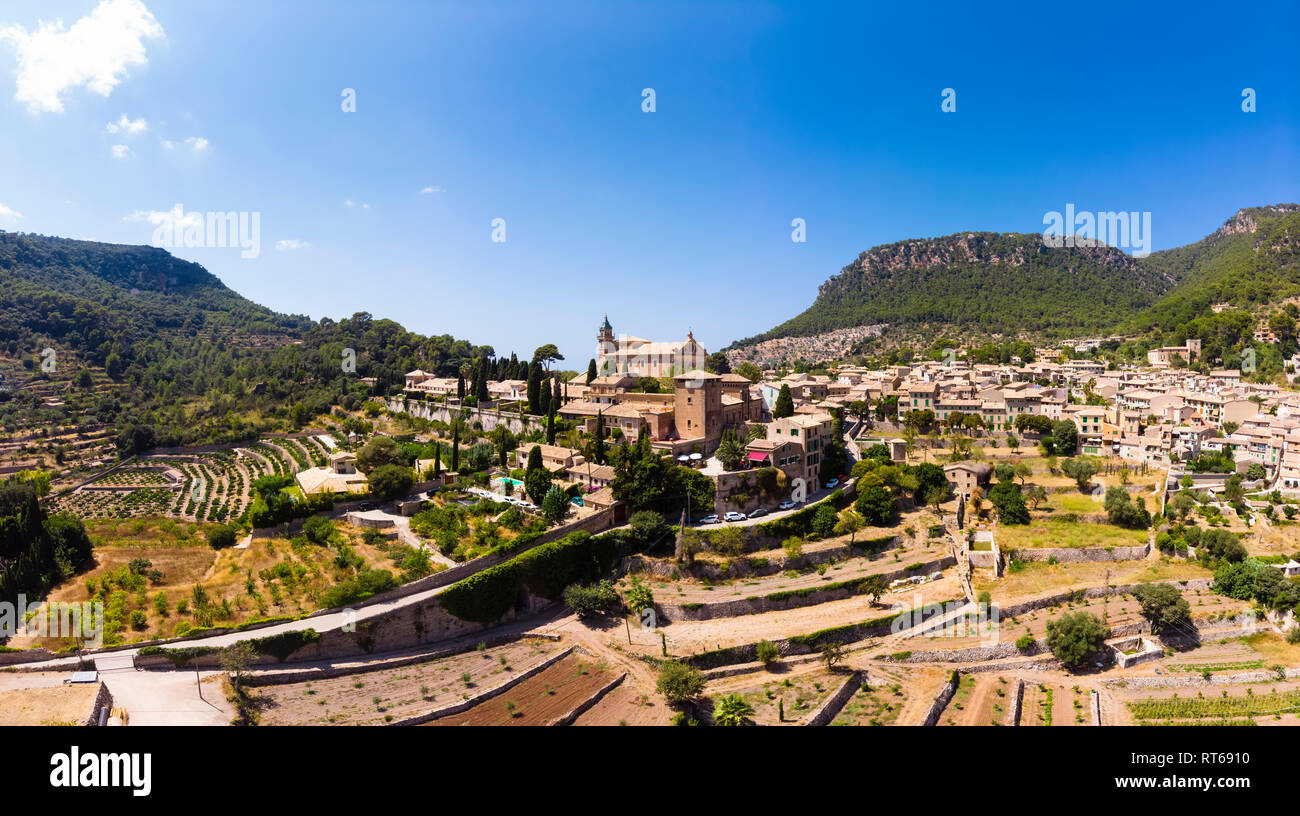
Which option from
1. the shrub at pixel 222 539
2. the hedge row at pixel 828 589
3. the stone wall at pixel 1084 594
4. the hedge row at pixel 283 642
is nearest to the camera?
the hedge row at pixel 283 642

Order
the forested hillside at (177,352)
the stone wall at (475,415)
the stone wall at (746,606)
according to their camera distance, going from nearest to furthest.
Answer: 1. the stone wall at (746,606)
2. the stone wall at (475,415)
3. the forested hillside at (177,352)

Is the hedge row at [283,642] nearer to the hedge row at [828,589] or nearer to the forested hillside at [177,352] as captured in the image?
the hedge row at [828,589]

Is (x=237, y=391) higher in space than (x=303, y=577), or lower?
higher

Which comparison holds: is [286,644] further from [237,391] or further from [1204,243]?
[1204,243]

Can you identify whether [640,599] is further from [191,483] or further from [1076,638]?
[191,483]

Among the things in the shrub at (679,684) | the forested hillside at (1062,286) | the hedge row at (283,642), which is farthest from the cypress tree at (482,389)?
the forested hillside at (1062,286)

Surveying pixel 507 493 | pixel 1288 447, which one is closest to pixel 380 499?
pixel 507 493

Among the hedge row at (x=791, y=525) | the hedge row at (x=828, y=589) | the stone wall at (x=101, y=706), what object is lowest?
the hedge row at (x=828, y=589)

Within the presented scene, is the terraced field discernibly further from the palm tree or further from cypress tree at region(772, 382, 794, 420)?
A: the palm tree
